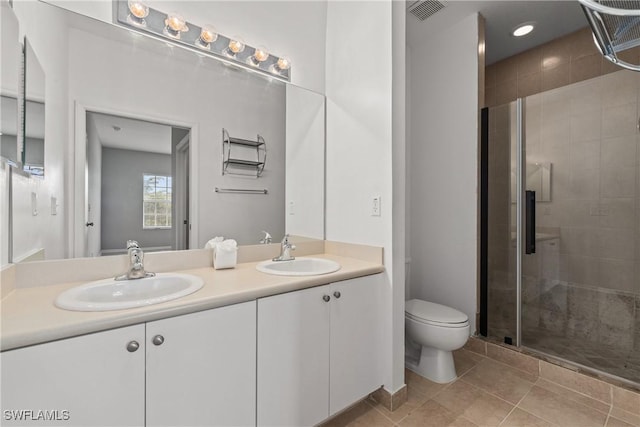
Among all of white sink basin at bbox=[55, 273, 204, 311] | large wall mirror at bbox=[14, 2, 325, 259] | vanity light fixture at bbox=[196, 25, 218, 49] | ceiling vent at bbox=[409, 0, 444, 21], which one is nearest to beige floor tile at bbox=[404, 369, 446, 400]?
large wall mirror at bbox=[14, 2, 325, 259]

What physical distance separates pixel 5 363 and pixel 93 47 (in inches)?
50.4

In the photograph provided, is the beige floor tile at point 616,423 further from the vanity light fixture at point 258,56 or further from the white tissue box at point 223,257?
the vanity light fixture at point 258,56

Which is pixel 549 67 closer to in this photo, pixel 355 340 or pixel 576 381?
pixel 576 381

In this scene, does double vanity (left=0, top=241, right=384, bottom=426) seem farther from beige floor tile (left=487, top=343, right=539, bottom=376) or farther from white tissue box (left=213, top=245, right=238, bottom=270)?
beige floor tile (left=487, top=343, right=539, bottom=376)

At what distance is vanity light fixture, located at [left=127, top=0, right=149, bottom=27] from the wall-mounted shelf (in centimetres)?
62

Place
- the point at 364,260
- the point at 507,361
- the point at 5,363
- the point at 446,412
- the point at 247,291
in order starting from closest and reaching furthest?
the point at 5,363, the point at 247,291, the point at 446,412, the point at 364,260, the point at 507,361

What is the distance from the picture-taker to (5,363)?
0.72 meters

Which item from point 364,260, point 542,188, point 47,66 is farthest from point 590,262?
point 47,66

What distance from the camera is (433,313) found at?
6.19ft

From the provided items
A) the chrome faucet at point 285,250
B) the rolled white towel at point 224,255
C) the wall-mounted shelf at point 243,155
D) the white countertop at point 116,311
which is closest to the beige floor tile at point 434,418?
the white countertop at point 116,311

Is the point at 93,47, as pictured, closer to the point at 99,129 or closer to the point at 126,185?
the point at 99,129

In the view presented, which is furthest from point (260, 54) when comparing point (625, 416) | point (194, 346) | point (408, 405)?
point (625, 416)

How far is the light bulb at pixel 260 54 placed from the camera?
1.75m

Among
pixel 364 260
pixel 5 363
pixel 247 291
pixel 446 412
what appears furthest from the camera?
pixel 364 260
